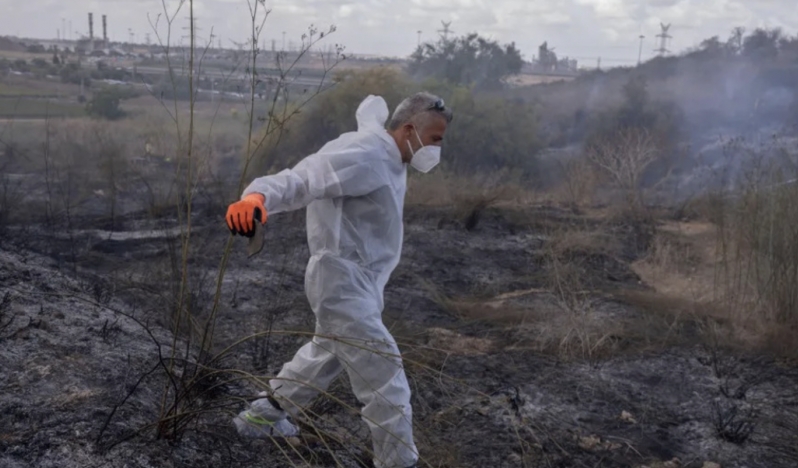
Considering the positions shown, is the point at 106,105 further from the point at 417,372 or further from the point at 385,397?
the point at 385,397

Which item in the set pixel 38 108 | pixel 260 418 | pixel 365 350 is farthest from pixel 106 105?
pixel 365 350

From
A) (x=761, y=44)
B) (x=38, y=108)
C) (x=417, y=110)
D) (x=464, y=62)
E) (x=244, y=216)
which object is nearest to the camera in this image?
(x=244, y=216)

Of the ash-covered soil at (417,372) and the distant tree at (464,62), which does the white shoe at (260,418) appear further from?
the distant tree at (464,62)

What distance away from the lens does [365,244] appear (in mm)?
3752

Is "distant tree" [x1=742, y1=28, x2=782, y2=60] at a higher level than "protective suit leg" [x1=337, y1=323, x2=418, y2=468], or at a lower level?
higher

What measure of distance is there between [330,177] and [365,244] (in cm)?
33

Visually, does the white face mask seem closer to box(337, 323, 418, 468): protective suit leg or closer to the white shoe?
box(337, 323, 418, 468): protective suit leg

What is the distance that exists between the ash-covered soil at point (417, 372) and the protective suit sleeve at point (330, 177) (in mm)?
508

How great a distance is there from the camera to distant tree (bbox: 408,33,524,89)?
3147cm

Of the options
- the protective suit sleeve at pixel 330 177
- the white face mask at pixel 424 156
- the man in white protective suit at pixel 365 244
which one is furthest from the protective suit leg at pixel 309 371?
the white face mask at pixel 424 156

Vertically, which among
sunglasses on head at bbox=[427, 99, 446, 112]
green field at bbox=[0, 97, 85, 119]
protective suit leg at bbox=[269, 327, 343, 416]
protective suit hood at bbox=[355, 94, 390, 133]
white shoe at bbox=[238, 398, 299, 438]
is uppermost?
sunglasses on head at bbox=[427, 99, 446, 112]

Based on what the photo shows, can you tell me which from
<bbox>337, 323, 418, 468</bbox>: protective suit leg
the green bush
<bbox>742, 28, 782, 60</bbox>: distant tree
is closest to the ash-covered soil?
<bbox>337, 323, 418, 468</bbox>: protective suit leg

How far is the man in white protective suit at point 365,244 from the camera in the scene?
11.9 feet

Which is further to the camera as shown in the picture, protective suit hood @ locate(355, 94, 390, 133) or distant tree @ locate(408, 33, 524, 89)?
distant tree @ locate(408, 33, 524, 89)
